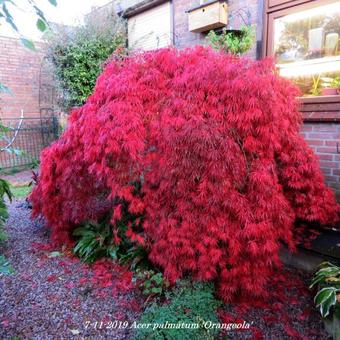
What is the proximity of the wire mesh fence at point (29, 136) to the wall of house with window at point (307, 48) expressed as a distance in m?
5.47

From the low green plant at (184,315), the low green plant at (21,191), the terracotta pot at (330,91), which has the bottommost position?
the low green plant at (184,315)

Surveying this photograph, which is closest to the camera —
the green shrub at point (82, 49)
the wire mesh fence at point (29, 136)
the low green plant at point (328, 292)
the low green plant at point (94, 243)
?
the low green plant at point (328, 292)

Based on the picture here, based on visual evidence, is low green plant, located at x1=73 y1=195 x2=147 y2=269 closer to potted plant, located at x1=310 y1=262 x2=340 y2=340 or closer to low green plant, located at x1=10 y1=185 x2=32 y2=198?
potted plant, located at x1=310 y1=262 x2=340 y2=340

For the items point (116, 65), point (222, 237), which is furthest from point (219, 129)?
point (116, 65)

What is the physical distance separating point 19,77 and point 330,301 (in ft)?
28.1

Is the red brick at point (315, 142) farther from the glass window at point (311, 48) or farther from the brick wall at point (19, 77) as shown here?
the brick wall at point (19, 77)

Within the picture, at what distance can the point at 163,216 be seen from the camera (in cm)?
234

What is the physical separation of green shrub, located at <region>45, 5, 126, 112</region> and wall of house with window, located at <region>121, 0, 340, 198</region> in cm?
241

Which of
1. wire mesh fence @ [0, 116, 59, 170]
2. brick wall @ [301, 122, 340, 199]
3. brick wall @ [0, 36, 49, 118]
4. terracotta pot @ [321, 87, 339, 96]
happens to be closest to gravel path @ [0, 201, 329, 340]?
brick wall @ [301, 122, 340, 199]

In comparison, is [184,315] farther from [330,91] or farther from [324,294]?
[330,91]

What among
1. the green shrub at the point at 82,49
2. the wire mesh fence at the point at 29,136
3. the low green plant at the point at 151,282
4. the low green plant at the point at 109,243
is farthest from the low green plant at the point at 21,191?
the low green plant at the point at 151,282

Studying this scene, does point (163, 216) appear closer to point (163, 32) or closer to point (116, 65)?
point (116, 65)

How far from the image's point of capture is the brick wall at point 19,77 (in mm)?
7738

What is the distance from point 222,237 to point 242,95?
3.46 feet
